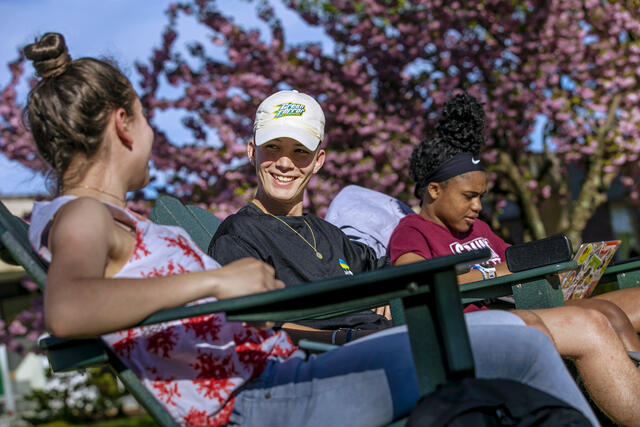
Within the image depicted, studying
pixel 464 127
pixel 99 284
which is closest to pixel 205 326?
pixel 99 284

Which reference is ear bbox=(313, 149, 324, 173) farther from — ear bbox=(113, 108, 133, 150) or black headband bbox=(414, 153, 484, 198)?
ear bbox=(113, 108, 133, 150)

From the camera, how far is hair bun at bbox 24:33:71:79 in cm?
154

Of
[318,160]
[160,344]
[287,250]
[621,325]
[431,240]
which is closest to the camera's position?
[160,344]

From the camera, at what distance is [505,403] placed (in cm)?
120

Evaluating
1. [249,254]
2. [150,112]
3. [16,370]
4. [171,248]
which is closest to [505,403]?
[171,248]

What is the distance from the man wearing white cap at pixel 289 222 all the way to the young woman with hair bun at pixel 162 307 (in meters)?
0.64

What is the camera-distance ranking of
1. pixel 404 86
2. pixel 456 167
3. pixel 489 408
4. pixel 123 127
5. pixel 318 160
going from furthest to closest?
pixel 404 86 → pixel 456 167 → pixel 318 160 → pixel 123 127 → pixel 489 408

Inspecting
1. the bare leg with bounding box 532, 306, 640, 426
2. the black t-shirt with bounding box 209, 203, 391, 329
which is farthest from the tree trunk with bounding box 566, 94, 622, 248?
the bare leg with bounding box 532, 306, 640, 426

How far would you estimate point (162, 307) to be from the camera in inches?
51.4

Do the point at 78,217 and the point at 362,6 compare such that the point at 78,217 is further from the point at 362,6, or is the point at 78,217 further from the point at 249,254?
the point at 362,6

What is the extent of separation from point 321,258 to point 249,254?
1.05 ft

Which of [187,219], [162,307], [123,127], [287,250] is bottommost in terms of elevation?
[162,307]

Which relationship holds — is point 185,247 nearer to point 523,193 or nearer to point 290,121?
point 290,121

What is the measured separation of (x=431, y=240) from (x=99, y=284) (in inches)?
72.8
